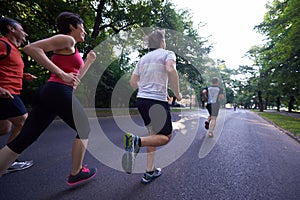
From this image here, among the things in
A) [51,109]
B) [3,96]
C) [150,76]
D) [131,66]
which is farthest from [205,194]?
[131,66]

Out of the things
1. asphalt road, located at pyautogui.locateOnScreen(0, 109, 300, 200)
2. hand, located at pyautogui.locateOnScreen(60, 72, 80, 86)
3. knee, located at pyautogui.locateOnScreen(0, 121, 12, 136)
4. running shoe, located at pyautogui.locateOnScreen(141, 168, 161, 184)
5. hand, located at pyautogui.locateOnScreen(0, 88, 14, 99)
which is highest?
hand, located at pyautogui.locateOnScreen(60, 72, 80, 86)

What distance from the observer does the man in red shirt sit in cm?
204

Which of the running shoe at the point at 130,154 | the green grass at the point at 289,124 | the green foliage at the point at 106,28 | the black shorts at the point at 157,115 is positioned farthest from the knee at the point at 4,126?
the green foliage at the point at 106,28

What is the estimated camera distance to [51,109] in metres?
1.73

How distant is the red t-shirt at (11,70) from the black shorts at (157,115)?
60.1 inches

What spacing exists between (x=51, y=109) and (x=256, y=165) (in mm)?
3098

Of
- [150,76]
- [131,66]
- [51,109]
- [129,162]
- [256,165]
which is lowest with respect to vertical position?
[256,165]

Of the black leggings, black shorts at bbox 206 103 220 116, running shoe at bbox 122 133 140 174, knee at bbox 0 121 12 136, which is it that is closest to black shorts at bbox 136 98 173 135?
running shoe at bbox 122 133 140 174

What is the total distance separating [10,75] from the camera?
2.12 metres

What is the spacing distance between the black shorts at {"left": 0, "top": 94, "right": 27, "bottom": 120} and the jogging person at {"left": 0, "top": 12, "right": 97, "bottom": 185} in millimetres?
634

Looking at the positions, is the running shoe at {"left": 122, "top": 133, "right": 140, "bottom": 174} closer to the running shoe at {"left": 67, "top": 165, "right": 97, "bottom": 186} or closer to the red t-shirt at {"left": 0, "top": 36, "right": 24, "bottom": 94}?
the running shoe at {"left": 67, "top": 165, "right": 97, "bottom": 186}

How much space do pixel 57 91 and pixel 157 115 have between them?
1.01 metres

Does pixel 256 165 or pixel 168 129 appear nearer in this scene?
pixel 168 129

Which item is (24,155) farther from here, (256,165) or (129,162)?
(256,165)
